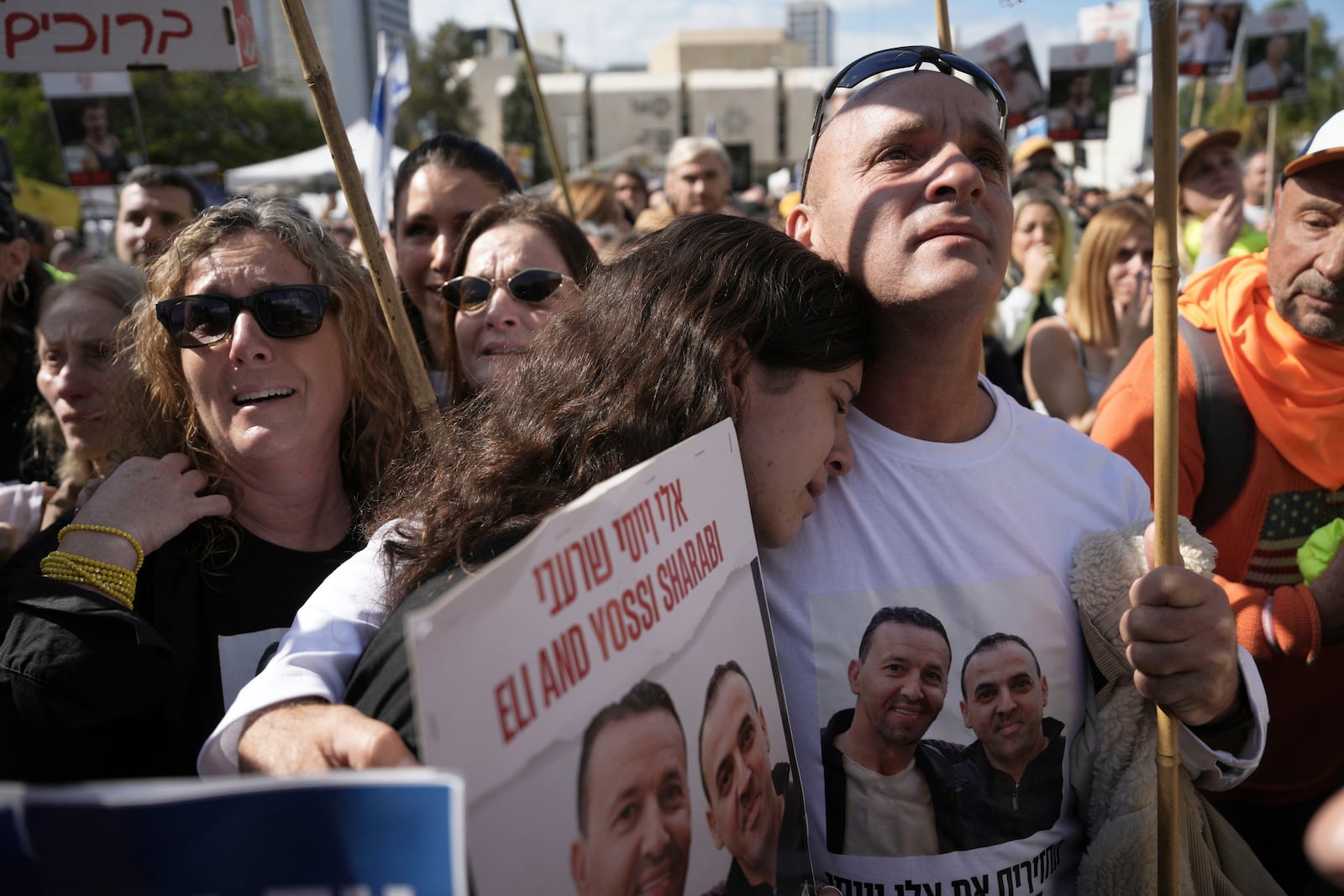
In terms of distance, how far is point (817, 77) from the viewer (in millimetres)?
73250

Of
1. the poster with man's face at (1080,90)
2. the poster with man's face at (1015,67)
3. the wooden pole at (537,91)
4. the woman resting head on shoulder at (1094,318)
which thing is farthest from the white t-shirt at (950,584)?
the poster with man's face at (1080,90)

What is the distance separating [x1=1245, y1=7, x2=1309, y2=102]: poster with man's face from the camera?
7.61 metres

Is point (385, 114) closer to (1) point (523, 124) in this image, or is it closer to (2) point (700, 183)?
(2) point (700, 183)

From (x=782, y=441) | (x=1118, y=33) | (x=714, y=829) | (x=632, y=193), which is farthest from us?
(x=1118, y=33)

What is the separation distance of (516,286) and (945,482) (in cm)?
130

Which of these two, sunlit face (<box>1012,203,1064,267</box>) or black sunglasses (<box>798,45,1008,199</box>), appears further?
sunlit face (<box>1012,203,1064,267</box>)

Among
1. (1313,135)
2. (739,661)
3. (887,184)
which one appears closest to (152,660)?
(739,661)

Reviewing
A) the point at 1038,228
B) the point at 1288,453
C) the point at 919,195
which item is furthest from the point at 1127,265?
the point at 919,195

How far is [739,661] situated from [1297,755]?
5.32 feet

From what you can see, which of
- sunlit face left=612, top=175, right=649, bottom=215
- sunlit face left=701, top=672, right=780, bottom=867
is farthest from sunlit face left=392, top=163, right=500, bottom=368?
sunlit face left=612, top=175, right=649, bottom=215

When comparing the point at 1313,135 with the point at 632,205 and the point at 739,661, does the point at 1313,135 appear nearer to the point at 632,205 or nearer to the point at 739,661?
the point at 739,661

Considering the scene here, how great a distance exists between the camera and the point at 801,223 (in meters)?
1.89

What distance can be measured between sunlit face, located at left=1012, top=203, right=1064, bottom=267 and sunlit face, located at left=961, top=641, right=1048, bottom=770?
4.04 meters

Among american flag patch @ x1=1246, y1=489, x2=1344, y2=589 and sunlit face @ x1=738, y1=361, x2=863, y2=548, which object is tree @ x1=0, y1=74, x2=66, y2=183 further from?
american flag patch @ x1=1246, y1=489, x2=1344, y2=589
